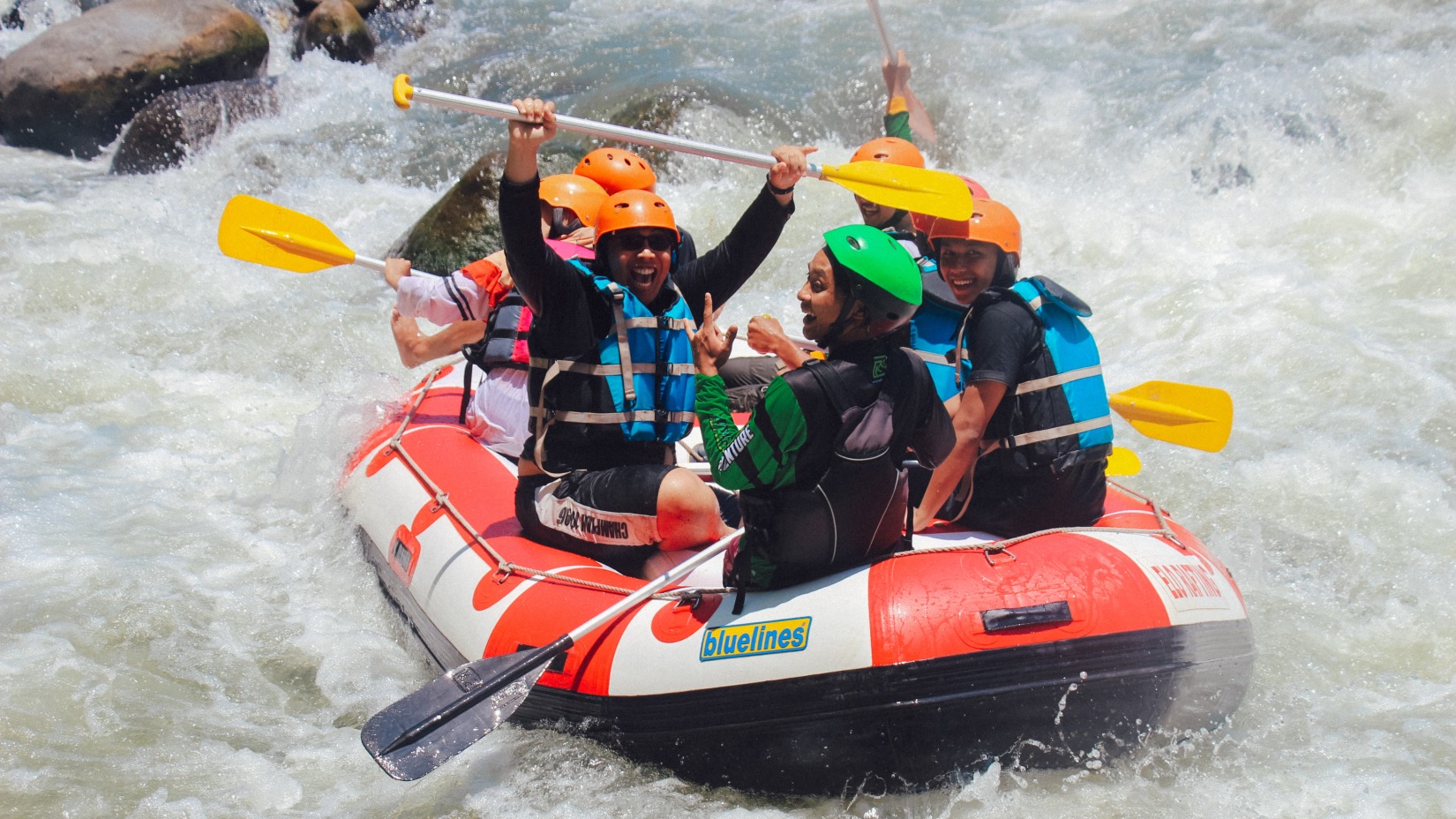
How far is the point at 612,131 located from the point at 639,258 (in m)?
0.47

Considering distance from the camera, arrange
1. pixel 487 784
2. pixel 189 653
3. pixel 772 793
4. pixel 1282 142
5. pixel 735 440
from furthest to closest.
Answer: pixel 1282 142 < pixel 189 653 < pixel 487 784 < pixel 772 793 < pixel 735 440

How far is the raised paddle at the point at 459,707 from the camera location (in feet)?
10.3

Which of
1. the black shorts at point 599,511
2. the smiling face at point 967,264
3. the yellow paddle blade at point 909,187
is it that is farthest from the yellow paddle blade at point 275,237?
the smiling face at point 967,264

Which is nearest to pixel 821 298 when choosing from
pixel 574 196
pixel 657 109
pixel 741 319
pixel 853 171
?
pixel 853 171

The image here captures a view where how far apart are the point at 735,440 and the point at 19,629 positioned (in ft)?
9.45

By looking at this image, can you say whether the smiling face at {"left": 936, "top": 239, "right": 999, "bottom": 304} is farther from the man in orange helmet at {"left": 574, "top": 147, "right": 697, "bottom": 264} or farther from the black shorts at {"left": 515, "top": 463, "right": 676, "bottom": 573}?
the man in orange helmet at {"left": 574, "top": 147, "right": 697, "bottom": 264}

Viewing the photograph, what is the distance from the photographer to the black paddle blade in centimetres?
313

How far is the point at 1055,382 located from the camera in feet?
11.1

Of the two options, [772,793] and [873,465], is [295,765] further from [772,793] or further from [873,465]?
[873,465]

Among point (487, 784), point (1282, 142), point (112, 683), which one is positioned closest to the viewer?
point (487, 784)

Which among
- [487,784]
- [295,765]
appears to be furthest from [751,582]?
[295,765]

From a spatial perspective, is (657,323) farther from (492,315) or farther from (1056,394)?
(1056,394)

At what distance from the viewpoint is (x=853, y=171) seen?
3.89 meters

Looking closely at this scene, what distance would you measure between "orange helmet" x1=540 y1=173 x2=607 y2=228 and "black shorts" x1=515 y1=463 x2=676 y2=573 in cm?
105
